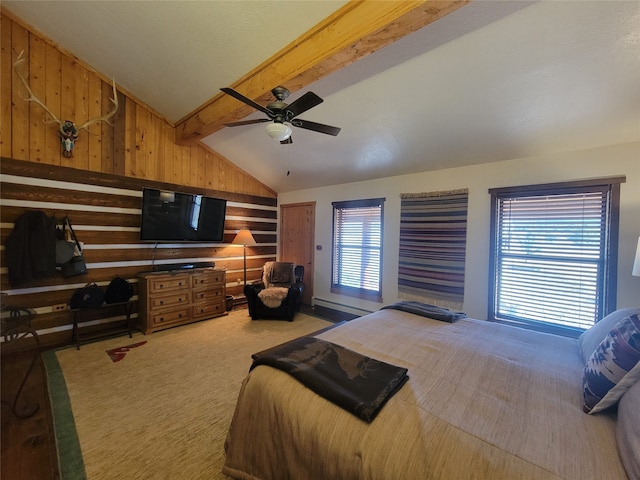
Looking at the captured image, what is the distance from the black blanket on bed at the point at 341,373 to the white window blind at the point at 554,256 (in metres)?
2.61

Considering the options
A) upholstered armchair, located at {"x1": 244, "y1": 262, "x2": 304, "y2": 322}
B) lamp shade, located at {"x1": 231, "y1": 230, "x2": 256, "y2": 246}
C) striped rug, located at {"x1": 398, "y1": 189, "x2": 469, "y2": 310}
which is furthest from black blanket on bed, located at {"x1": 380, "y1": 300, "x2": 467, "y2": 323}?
lamp shade, located at {"x1": 231, "y1": 230, "x2": 256, "y2": 246}

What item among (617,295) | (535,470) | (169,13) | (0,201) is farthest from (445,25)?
(0,201)

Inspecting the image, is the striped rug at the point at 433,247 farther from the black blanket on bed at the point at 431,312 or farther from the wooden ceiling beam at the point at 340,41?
the wooden ceiling beam at the point at 340,41

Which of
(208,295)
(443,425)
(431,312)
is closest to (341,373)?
(443,425)

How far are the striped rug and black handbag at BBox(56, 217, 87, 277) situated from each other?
4.30m

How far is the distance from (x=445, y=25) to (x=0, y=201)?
4722mm

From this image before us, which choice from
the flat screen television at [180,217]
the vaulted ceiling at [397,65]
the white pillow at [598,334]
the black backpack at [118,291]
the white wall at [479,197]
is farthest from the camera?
the flat screen television at [180,217]

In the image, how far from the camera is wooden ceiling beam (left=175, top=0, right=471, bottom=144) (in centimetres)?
167

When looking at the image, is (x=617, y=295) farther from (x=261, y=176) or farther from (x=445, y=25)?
(x=261, y=176)

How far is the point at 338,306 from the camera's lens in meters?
4.81

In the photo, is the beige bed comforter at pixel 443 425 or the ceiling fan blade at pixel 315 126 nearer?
the beige bed comforter at pixel 443 425

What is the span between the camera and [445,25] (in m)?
1.95

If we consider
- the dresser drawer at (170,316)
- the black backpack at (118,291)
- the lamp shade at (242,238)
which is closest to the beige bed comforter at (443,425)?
the dresser drawer at (170,316)

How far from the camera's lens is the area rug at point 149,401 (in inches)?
64.6
